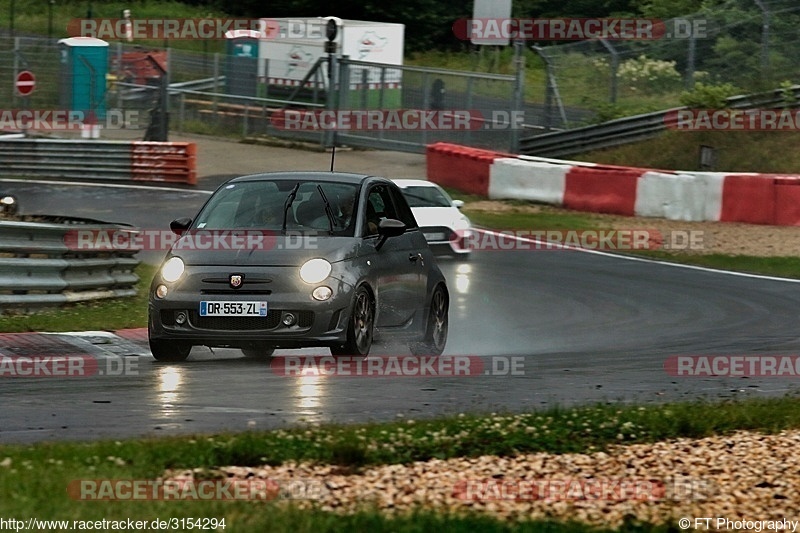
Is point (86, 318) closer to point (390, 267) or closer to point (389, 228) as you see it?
point (390, 267)

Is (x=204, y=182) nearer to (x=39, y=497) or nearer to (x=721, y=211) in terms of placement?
(x=721, y=211)

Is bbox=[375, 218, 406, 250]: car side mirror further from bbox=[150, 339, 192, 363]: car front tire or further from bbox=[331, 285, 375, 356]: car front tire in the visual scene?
bbox=[150, 339, 192, 363]: car front tire

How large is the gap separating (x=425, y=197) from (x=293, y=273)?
10724 millimetres

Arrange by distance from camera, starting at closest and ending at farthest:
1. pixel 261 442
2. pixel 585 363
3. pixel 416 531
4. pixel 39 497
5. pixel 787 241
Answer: pixel 416 531
pixel 39 497
pixel 261 442
pixel 585 363
pixel 787 241

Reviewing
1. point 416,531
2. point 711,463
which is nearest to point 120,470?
point 416,531

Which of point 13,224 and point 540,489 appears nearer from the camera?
point 540,489

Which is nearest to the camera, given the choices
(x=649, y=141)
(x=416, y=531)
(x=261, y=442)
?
(x=416, y=531)

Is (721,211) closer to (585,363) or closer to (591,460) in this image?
(585,363)

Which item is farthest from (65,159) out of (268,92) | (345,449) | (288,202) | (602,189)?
(345,449)

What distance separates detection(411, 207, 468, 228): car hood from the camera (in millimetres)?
20625

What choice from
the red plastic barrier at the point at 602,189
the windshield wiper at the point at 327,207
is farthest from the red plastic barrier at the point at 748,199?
the windshield wiper at the point at 327,207

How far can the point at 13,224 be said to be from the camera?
13641 millimetres

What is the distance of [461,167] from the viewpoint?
93.3 ft

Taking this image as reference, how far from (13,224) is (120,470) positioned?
7518 millimetres
